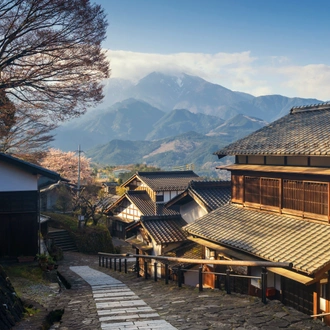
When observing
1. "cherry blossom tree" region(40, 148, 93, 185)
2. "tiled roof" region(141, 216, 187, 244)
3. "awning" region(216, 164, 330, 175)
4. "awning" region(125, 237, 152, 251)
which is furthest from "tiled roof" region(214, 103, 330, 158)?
"cherry blossom tree" region(40, 148, 93, 185)

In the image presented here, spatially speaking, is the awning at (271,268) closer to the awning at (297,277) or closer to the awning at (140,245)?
the awning at (297,277)

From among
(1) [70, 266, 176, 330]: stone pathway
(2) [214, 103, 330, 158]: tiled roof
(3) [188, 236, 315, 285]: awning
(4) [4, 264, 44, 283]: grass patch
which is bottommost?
(4) [4, 264, 44, 283]: grass patch

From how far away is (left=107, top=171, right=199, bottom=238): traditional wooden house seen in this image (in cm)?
3546

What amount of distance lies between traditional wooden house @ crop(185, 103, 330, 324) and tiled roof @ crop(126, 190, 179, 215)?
64.0ft

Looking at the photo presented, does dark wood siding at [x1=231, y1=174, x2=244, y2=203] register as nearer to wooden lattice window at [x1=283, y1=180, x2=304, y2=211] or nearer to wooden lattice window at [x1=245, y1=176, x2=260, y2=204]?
wooden lattice window at [x1=245, y1=176, x2=260, y2=204]

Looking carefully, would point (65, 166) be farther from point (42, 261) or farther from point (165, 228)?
point (42, 261)

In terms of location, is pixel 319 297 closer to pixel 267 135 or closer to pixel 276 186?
pixel 276 186

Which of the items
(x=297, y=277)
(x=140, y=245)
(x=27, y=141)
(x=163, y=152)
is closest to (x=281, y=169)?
(x=297, y=277)

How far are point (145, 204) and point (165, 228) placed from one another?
15768mm

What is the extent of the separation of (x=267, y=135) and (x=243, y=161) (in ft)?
4.70

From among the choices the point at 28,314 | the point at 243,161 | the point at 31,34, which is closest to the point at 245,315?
the point at 28,314

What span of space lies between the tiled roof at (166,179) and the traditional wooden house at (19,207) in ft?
67.5

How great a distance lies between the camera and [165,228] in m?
20.1

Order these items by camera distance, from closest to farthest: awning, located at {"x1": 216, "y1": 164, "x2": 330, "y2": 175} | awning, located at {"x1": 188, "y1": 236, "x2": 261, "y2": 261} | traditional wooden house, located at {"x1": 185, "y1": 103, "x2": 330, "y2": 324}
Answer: traditional wooden house, located at {"x1": 185, "y1": 103, "x2": 330, "y2": 324} < awning, located at {"x1": 216, "y1": 164, "x2": 330, "y2": 175} < awning, located at {"x1": 188, "y1": 236, "x2": 261, "y2": 261}
